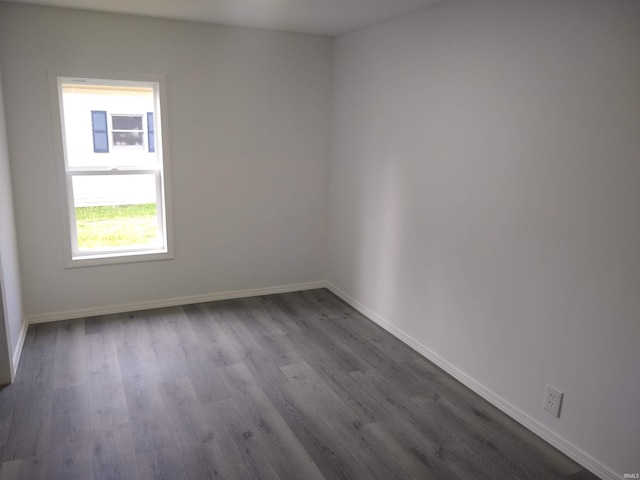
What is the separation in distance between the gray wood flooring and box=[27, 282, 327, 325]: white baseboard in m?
0.10

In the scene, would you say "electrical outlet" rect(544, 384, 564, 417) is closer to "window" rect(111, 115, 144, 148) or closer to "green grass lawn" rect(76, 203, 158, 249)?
"green grass lawn" rect(76, 203, 158, 249)

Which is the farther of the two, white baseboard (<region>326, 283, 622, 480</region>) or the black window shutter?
the black window shutter

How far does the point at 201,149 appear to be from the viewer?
413cm

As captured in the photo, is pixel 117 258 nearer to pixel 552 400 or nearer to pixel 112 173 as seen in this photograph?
pixel 112 173

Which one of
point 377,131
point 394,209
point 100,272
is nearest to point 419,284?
point 394,209

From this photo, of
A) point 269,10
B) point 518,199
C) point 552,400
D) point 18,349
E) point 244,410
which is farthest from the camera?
point 269,10

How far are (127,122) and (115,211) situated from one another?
74 centimetres

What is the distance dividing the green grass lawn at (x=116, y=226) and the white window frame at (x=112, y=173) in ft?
0.17

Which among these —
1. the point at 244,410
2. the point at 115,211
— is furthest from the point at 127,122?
the point at 244,410

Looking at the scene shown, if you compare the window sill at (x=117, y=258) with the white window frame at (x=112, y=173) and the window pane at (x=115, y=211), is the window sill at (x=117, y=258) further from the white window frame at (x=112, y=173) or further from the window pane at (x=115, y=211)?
the window pane at (x=115, y=211)

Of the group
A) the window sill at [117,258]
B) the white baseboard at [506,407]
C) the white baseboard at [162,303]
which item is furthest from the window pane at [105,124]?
the white baseboard at [506,407]

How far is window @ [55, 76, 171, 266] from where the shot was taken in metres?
3.80

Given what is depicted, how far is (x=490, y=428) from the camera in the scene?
264 centimetres

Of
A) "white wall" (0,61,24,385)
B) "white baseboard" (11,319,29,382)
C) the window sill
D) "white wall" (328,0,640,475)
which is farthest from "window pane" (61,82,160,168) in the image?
"white wall" (328,0,640,475)
